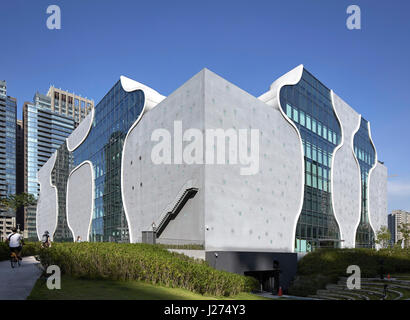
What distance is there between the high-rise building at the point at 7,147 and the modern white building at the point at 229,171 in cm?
10705

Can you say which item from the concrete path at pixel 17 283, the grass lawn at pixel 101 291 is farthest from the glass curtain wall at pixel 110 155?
the grass lawn at pixel 101 291

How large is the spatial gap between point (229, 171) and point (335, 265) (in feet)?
44.9

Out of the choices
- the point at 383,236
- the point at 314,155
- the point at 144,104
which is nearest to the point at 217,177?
the point at 144,104

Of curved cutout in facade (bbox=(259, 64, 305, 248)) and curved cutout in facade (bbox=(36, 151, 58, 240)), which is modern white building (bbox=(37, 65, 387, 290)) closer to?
curved cutout in facade (bbox=(259, 64, 305, 248))

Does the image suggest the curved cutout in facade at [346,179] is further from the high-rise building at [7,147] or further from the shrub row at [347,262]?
the high-rise building at [7,147]

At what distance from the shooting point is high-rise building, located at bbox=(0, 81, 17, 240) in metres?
143

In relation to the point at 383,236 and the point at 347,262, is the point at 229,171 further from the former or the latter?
the point at 383,236

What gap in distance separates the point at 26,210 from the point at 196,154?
440ft

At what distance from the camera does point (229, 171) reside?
28.4 metres
